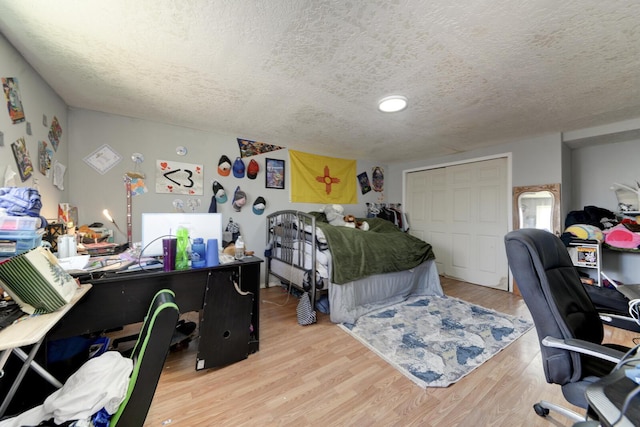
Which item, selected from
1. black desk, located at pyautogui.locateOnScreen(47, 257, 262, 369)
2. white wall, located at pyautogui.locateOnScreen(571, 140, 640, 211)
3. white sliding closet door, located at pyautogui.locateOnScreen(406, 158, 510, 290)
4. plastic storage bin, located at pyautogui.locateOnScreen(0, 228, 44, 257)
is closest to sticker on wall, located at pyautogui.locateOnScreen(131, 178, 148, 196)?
black desk, located at pyautogui.locateOnScreen(47, 257, 262, 369)

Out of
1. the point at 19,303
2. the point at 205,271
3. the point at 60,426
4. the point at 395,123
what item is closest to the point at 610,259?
the point at 395,123

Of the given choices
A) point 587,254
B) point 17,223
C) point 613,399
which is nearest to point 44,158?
point 17,223

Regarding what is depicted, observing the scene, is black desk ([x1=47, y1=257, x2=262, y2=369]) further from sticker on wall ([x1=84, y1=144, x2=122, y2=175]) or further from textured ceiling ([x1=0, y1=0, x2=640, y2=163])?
sticker on wall ([x1=84, y1=144, x2=122, y2=175])

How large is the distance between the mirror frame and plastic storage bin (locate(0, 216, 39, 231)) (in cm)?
467

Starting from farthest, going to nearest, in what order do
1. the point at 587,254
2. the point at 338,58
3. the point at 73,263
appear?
the point at 587,254, the point at 338,58, the point at 73,263

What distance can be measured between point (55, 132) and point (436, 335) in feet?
12.6

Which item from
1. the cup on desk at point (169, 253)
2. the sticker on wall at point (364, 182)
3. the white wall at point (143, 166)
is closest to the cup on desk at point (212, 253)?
the cup on desk at point (169, 253)

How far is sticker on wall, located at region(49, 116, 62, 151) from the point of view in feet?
6.59

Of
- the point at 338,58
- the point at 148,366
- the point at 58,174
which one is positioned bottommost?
the point at 148,366

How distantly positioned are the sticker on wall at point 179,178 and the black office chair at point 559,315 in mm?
3160

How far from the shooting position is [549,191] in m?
3.07

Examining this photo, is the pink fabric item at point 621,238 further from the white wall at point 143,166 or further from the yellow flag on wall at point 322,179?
the white wall at point 143,166

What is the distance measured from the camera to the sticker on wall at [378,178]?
4.80 metres

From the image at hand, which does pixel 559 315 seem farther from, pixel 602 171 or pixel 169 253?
pixel 602 171
